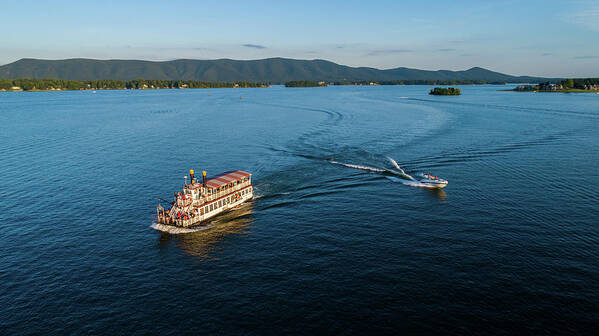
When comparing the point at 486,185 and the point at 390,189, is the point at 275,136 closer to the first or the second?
the point at 390,189

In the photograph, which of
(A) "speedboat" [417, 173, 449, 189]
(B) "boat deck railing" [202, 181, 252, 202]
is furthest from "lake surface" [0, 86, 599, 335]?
(B) "boat deck railing" [202, 181, 252, 202]

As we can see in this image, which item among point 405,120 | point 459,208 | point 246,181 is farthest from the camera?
point 405,120

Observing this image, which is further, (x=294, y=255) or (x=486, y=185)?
(x=486, y=185)

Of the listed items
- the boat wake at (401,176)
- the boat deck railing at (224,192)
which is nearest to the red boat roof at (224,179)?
the boat deck railing at (224,192)

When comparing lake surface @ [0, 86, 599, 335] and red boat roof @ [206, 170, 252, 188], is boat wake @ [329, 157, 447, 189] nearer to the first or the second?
lake surface @ [0, 86, 599, 335]

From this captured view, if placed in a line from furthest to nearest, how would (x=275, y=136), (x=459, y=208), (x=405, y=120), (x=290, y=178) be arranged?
(x=405, y=120) < (x=275, y=136) < (x=290, y=178) < (x=459, y=208)

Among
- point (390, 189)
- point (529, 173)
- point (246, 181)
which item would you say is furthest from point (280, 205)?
point (529, 173)

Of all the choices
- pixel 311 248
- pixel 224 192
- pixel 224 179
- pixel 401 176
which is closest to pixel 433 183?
pixel 401 176

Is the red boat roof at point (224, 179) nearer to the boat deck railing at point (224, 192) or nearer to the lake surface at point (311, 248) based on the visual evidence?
the boat deck railing at point (224, 192)

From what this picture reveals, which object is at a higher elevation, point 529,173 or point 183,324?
point 529,173
